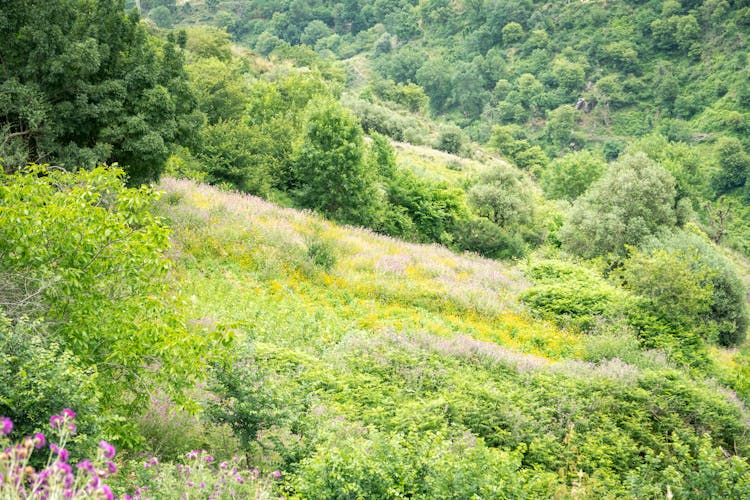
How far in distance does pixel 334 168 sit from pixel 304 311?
9894 millimetres

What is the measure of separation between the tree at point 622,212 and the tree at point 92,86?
18257 mm

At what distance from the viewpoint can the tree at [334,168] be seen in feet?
66.2

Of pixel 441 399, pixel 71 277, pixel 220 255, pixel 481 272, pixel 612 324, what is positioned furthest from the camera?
pixel 481 272

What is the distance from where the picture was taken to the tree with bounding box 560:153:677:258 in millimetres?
23062

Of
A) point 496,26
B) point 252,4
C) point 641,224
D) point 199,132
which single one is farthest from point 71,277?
point 252,4

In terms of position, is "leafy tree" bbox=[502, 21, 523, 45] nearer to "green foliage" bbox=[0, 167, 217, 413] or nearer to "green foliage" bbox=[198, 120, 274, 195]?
"green foliage" bbox=[198, 120, 274, 195]

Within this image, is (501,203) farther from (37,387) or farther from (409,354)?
(37,387)

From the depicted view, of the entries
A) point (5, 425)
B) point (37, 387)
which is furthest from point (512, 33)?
point (5, 425)

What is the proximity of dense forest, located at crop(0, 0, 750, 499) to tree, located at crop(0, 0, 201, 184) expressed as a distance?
62 mm

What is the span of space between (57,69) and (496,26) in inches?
4899

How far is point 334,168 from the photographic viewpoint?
20031 millimetres

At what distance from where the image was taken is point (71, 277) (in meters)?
4.77

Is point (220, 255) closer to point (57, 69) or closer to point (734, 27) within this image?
point (57, 69)

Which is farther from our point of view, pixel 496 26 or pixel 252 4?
pixel 252 4
